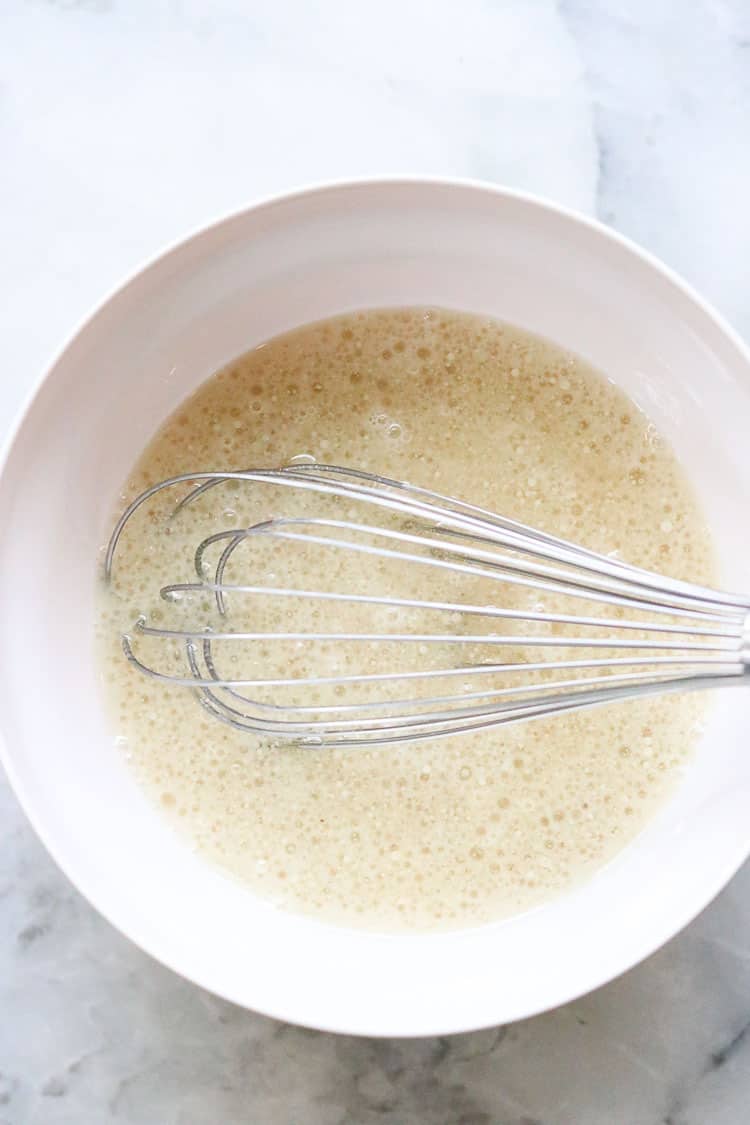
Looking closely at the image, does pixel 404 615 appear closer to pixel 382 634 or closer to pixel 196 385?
pixel 382 634

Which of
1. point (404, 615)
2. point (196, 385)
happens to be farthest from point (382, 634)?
point (196, 385)

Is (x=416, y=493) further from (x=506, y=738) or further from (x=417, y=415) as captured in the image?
(x=506, y=738)

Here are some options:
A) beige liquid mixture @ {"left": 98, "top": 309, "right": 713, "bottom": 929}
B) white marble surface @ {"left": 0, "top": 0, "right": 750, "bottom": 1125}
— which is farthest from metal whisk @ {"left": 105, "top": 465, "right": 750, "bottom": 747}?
white marble surface @ {"left": 0, "top": 0, "right": 750, "bottom": 1125}

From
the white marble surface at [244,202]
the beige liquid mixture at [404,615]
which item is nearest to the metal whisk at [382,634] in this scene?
the beige liquid mixture at [404,615]

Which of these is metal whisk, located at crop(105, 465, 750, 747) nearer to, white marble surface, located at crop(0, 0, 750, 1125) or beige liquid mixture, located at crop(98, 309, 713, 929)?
beige liquid mixture, located at crop(98, 309, 713, 929)

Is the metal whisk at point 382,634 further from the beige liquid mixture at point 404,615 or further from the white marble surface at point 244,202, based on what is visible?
the white marble surface at point 244,202

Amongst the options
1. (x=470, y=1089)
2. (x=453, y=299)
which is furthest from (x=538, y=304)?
(x=470, y=1089)
